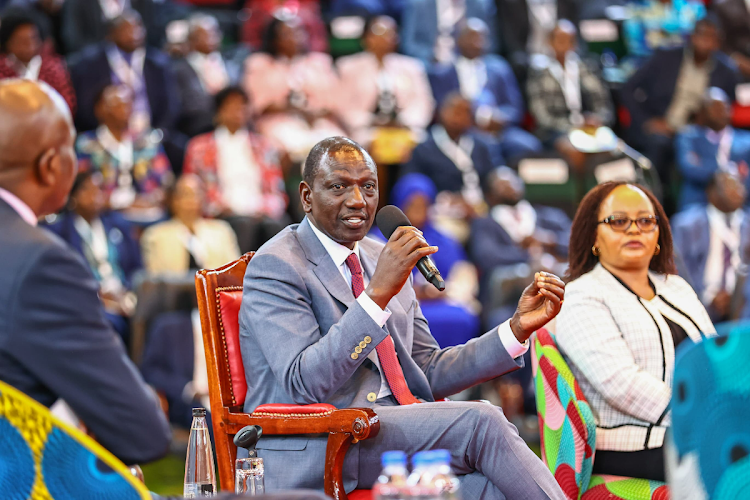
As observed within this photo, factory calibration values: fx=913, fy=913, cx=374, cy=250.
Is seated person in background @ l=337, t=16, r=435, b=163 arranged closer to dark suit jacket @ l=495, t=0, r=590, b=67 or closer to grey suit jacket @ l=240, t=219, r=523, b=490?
dark suit jacket @ l=495, t=0, r=590, b=67

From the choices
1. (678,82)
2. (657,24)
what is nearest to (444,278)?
(678,82)

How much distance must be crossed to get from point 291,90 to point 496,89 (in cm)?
213

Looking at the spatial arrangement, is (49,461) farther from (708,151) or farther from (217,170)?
(708,151)

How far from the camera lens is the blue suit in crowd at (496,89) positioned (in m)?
8.87

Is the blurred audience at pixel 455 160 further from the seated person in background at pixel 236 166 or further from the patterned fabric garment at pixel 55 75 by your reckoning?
the patterned fabric garment at pixel 55 75

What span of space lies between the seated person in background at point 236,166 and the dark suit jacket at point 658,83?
4.01 m

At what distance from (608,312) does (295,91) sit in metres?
5.50

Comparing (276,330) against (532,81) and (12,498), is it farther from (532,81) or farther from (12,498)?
(532,81)

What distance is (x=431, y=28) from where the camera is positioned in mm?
9422

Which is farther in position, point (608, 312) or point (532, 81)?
point (532, 81)

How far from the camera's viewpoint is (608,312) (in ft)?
10.3

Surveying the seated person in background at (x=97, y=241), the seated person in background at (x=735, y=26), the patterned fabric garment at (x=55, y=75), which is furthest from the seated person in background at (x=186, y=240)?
the seated person in background at (x=735, y=26)

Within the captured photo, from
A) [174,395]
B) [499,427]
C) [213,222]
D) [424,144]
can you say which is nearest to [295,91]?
[424,144]

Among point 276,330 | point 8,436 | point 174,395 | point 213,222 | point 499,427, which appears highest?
point 8,436
